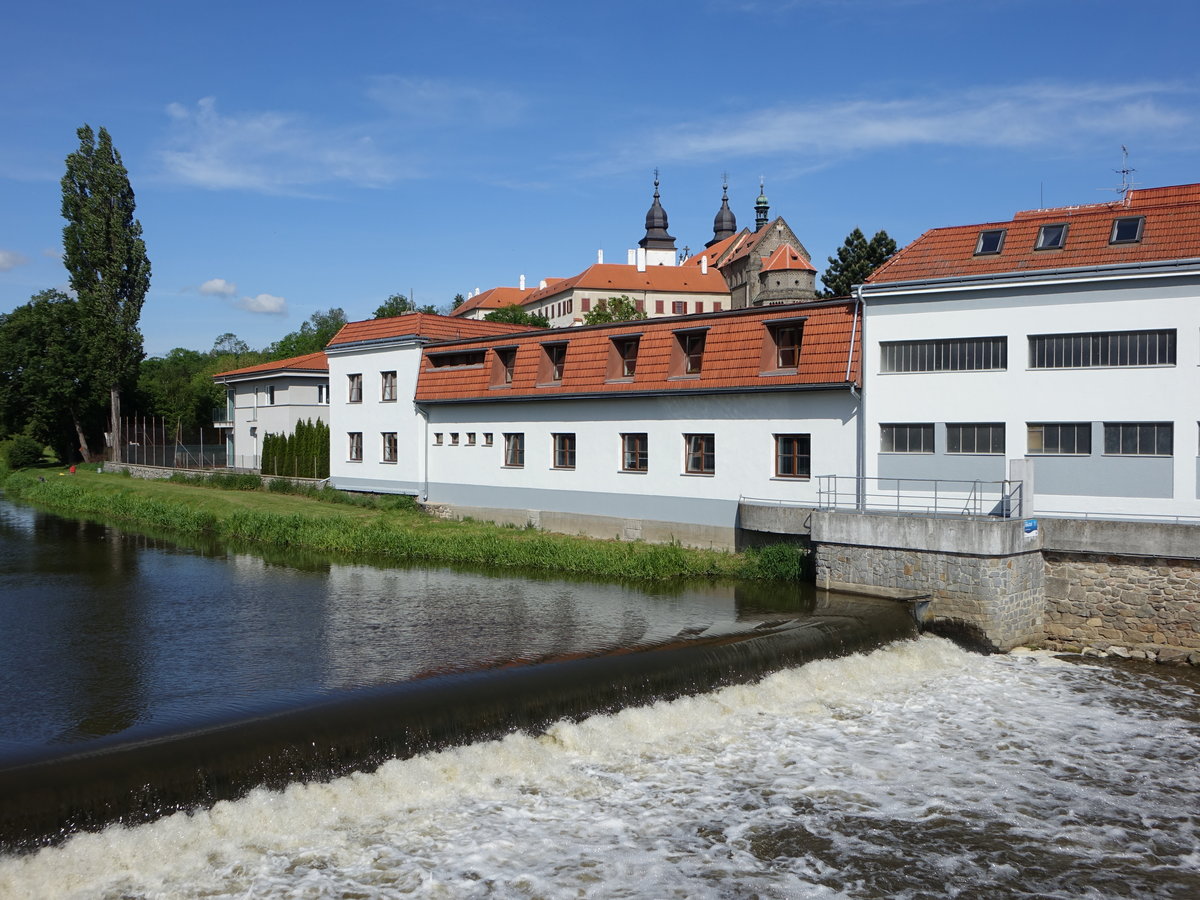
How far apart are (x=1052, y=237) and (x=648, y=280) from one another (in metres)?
92.5

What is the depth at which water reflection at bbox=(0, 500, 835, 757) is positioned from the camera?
45.7 ft

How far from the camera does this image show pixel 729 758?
1305 centimetres

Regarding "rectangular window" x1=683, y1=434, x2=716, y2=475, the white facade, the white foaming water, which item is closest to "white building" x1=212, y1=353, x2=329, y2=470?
"rectangular window" x1=683, y1=434, x2=716, y2=475

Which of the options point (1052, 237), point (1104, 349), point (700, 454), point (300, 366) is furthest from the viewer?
point (300, 366)

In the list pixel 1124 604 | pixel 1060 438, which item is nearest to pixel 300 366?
pixel 1060 438

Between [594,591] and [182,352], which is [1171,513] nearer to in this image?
[594,591]

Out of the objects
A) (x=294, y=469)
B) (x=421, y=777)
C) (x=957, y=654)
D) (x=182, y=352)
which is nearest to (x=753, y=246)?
(x=294, y=469)

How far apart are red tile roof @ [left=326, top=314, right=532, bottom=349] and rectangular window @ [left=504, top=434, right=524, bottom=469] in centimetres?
383

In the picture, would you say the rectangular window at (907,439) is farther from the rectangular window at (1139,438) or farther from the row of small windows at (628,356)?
the rectangular window at (1139,438)

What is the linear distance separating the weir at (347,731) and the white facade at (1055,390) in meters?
7.60

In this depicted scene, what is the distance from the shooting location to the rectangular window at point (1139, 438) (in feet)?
65.3

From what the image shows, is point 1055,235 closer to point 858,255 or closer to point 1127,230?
point 1127,230

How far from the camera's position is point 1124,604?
755 inches

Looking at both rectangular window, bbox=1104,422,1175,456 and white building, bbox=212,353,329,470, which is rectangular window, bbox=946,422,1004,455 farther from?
white building, bbox=212,353,329,470
